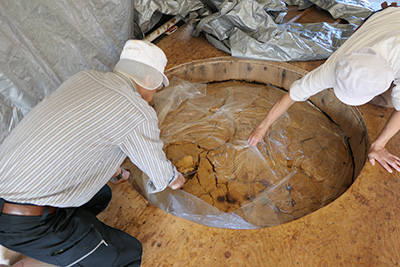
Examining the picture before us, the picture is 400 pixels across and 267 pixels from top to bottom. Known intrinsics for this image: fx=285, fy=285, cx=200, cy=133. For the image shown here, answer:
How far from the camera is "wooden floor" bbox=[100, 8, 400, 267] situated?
110 centimetres

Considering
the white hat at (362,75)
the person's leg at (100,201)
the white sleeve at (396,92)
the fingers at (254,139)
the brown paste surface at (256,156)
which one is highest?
the white hat at (362,75)

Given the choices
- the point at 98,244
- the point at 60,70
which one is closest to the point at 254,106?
the point at 60,70

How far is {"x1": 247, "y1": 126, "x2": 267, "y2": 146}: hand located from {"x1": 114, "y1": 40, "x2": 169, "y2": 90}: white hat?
679 millimetres

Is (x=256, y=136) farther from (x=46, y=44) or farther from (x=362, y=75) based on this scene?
(x=46, y=44)

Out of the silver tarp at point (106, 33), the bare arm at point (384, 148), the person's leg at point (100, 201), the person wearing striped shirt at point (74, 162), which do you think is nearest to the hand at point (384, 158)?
the bare arm at point (384, 148)

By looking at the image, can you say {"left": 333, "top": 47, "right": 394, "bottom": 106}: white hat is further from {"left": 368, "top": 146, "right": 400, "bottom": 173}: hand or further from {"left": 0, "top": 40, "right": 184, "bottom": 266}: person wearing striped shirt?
{"left": 0, "top": 40, "right": 184, "bottom": 266}: person wearing striped shirt

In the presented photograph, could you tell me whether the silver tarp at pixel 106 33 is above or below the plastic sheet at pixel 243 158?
above

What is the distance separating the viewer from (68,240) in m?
0.96

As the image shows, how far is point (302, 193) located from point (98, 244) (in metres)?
1.03

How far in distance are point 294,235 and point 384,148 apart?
66cm

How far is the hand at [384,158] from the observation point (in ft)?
4.40

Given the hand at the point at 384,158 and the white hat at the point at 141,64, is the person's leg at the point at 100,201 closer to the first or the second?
the white hat at the point at 141,64

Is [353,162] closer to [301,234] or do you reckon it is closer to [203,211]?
[301,234]

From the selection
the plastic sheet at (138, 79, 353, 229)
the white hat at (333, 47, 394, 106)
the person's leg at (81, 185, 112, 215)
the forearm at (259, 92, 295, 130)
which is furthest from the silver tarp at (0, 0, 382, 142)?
the white hat at (333, 47, 394, 106)
